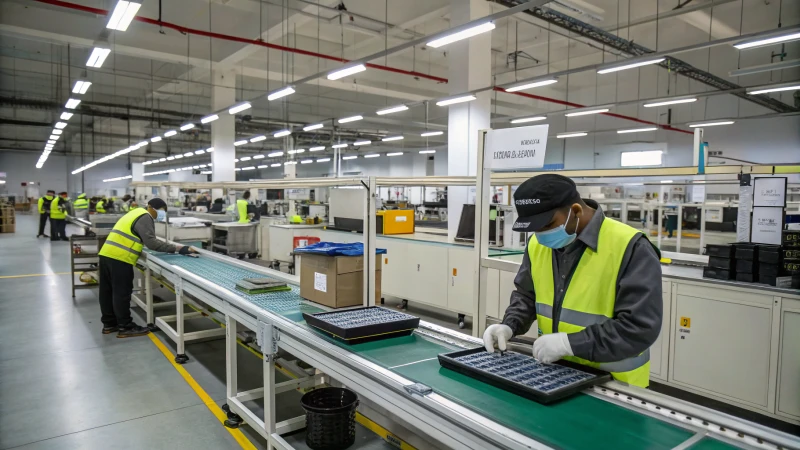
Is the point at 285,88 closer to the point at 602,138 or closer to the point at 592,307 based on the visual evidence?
the point at 592,307

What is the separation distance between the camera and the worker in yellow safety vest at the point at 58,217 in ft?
42.5

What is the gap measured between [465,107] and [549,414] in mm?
7853

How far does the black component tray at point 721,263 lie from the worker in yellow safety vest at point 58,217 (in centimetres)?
1521

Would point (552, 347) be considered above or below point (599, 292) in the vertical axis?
below

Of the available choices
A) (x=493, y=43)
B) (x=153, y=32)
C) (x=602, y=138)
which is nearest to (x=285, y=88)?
(x=153, y=32)

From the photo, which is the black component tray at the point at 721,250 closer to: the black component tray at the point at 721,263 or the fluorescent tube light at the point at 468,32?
the black component tray at the point at 721,263

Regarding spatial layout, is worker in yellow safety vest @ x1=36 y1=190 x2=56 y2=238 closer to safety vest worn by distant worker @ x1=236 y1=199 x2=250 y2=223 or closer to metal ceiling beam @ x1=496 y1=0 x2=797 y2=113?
safety vest worn by distant worker @ x1=236 y1=199 x2=250 y2=223

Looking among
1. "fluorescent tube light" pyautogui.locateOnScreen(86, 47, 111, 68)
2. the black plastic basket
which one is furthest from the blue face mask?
"fluorescent tube light" pyautogui.locateOnScreen(86, 47, 111, 68)

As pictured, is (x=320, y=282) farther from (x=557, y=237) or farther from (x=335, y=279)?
(x=557, y=237)

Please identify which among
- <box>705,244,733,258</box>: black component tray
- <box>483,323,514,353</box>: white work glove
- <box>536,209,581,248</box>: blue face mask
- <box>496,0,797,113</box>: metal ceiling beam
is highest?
<box>496,0,797,113</box>: metal ceiling beam

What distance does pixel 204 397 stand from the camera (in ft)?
11.7

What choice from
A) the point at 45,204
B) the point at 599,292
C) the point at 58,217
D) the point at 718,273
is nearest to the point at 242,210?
the point at 58,217

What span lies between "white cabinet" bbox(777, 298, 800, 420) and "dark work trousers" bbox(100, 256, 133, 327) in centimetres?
572

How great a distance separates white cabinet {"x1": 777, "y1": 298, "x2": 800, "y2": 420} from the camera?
308 centimetres
